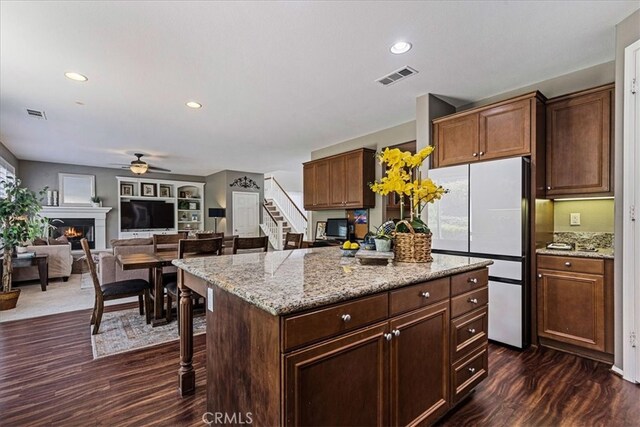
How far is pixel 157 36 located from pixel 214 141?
3.48 meters

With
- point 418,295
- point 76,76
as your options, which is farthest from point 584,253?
point 76,76

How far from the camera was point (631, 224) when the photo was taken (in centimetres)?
220

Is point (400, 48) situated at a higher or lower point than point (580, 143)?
higher

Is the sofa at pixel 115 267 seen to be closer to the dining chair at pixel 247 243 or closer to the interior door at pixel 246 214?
the dining chair at pixel 247 243

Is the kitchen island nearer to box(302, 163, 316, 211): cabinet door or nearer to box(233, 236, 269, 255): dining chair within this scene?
box(233, 236, 269, 255): dining chair

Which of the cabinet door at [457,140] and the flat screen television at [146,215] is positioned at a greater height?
the cabinet door at [457,140]

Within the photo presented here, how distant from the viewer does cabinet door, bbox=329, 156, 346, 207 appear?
5.21 m

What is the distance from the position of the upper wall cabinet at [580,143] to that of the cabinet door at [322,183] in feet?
10.9

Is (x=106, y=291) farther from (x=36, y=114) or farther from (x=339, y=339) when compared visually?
(x=339, y=339)

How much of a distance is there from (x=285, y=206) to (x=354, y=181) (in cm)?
489

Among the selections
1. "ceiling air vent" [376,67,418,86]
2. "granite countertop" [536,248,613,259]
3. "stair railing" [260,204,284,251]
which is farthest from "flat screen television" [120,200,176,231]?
"granite countertop" [536,248,613,259]

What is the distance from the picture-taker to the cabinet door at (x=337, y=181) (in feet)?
17.1

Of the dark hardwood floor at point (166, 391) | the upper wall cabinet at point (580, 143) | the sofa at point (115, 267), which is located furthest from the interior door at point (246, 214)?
the upper wall cabinet at point (580, 143)

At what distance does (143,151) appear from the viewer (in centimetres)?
652
